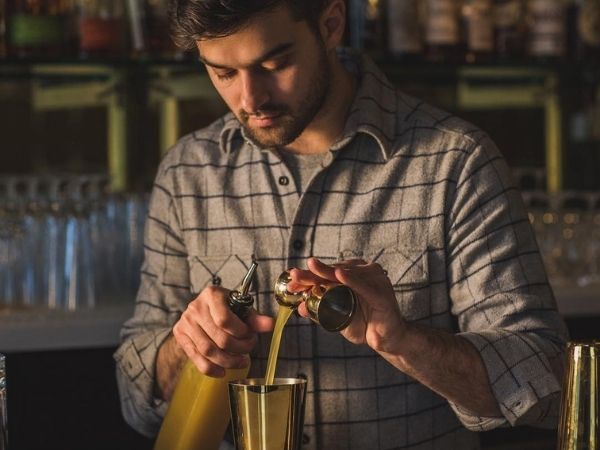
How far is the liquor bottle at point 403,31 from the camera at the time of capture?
381 centimetres

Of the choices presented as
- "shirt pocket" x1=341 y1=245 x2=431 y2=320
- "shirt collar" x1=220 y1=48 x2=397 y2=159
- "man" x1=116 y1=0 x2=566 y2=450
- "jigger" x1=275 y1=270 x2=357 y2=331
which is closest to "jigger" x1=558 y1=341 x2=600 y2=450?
"jigger" x1=275 y1=270 x2=357 y2=331

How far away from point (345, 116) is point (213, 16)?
1.35 ft

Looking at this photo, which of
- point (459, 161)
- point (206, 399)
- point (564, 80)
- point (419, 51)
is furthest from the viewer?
point (564, 80)

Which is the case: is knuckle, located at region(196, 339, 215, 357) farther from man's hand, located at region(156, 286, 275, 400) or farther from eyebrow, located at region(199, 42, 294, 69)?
eyebrow, located at region(199, 42, 294, 69)

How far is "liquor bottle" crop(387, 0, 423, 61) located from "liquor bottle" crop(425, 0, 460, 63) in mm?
48

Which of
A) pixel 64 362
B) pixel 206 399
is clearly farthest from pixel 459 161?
pixel 64 362

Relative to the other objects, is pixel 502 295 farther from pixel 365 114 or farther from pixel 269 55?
pixel 269 55

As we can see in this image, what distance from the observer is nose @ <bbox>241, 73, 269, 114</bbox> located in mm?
2080

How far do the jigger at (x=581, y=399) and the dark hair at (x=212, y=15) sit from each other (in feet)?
2.76

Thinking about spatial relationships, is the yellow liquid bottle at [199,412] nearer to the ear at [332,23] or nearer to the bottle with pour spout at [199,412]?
the bottle with pour spout at [199,412]

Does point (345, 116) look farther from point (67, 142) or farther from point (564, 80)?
point (564, 80)

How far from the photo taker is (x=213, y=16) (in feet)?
6.64

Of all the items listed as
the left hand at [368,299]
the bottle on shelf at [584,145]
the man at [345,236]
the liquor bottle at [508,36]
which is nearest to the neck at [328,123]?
the man at [345,236]

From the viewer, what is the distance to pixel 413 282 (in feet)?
7.29
